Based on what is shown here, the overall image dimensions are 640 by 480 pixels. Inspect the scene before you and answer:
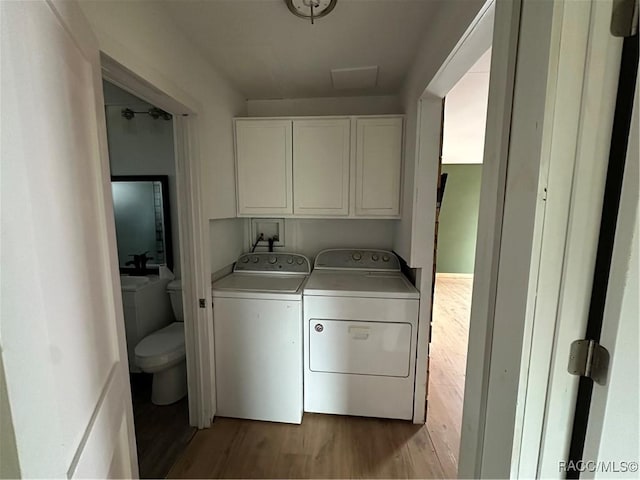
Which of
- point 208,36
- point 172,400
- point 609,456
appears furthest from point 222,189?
point 609,456

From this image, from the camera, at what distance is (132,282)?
2.32 metres

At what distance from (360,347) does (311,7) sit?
6.56 feet

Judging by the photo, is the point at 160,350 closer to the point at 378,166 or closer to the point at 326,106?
the point at 378,166

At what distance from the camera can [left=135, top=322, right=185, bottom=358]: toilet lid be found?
194 centimetres

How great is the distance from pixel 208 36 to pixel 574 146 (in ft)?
5.96

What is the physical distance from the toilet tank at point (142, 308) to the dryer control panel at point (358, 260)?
4.64ft

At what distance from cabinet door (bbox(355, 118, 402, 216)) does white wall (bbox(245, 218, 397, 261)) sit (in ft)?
1.23

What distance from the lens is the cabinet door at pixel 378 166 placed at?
2102mm

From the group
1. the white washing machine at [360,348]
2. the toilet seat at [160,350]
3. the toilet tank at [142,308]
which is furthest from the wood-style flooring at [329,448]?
Result: the toilet tank at [142,308]

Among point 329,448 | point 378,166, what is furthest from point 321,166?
point 329,448

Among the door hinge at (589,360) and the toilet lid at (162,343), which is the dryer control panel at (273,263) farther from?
the door hinge at (589,360)

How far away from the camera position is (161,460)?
1646 mm

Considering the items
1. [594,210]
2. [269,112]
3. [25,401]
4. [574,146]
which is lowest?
[25,401]

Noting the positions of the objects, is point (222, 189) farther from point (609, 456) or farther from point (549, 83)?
point (609, 456)
